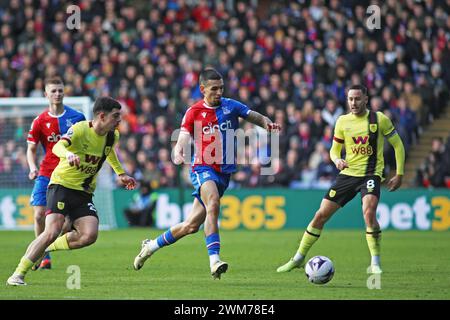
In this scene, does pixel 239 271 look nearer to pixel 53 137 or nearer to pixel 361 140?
pixel 361 140

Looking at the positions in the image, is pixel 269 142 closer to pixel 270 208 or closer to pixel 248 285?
pixel 270 208

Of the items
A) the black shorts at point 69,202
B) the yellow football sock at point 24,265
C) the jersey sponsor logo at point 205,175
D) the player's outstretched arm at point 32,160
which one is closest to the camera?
the yellow football sock at point 24,265

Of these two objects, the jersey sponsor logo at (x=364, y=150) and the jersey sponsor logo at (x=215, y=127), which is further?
the jersey sponsor logo at (x=364, y=150)

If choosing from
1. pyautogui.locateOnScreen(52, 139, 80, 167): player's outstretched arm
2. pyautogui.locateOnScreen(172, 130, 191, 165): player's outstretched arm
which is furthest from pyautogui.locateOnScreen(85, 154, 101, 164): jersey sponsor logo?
pyautogui.locateOnScreen(172, 130, 191, 165): player's outstretched arm

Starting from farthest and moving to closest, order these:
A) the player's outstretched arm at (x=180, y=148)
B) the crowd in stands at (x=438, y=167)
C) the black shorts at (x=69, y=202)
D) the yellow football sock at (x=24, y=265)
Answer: the crowd in stands at (x=438, y=167) < the player's outstretched arm at (x=180, y=148) < the black shorts at (x=69, y=202) < the yellow football sock at (x=24, y=265)

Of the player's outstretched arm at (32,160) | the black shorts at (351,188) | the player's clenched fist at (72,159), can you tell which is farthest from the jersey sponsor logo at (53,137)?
the black shorts at (351,188)

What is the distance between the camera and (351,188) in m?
12.9

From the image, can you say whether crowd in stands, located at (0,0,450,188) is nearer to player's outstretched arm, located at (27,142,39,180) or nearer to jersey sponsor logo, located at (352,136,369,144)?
player's outstretched arm, located at (27,142,39,180)

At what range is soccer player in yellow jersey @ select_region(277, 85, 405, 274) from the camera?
12781 millimetres

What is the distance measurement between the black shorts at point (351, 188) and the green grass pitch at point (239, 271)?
3.21 ft

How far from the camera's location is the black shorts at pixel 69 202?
1105 centimetres

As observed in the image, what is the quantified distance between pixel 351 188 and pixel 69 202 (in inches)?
153

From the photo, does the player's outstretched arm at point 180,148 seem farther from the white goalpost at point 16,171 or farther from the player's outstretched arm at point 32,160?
the white goalpost at point 16,171

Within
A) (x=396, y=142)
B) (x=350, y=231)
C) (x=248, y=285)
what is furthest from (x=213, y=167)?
(x=350, y=231)
